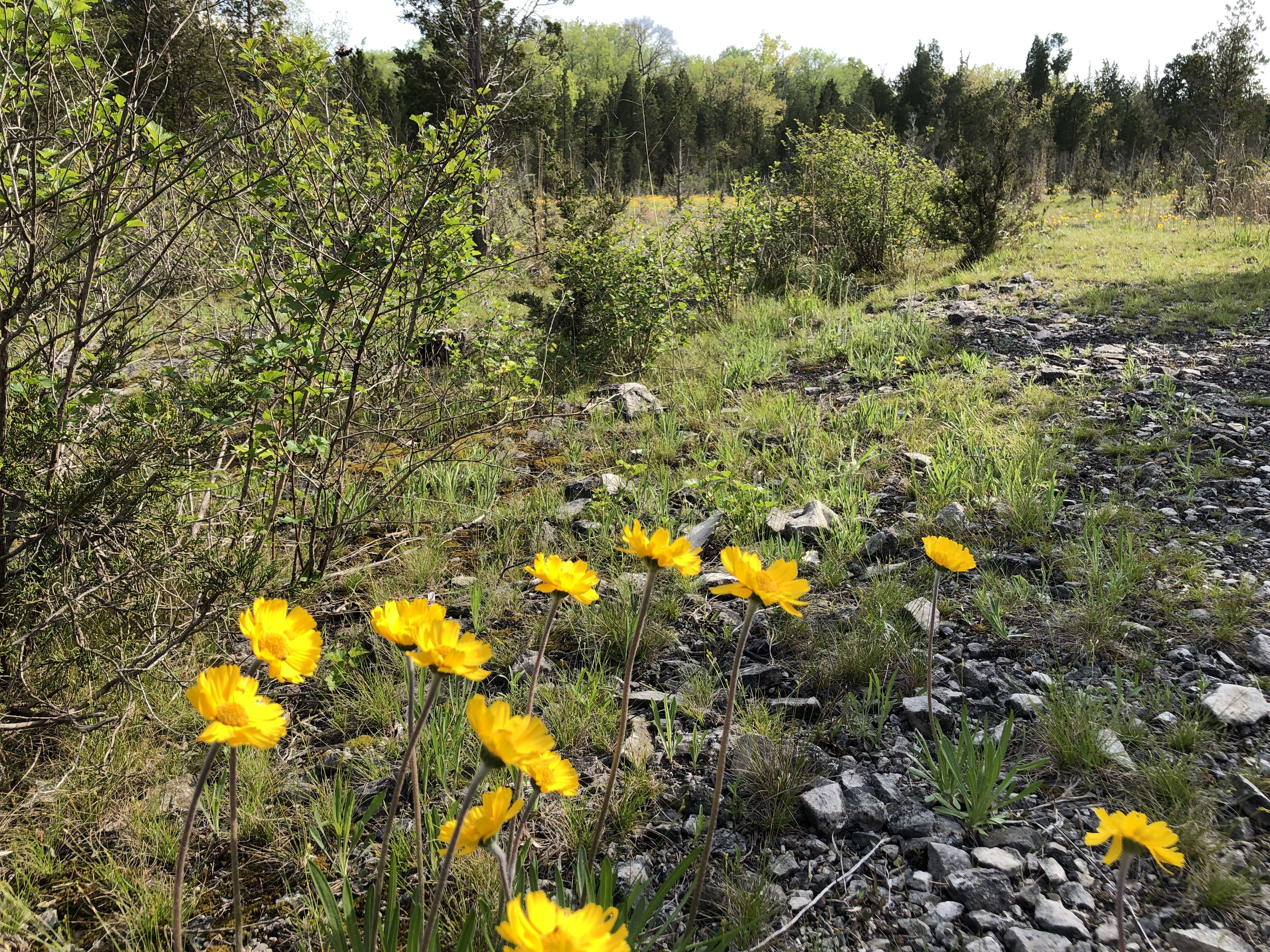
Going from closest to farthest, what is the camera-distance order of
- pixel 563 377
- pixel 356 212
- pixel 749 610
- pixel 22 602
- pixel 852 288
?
1. pixel 749 610
2. pixel 22 602
3. pixel 356 212
4. pixel 563 377
5. pixel 852 288

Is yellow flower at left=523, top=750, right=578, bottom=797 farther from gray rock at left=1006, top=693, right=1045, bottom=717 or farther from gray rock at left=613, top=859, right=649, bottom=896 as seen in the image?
gray rock at left=1006, top=693, right=1045, bottom=717

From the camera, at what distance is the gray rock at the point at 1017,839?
1.40 m

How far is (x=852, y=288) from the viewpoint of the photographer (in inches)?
281

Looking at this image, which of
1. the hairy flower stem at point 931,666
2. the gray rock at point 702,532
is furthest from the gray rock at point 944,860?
the gray rock at point 702,532

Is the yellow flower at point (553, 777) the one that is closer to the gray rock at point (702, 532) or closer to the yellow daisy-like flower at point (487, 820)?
the yellow daisy-like flower at point (487, 820)

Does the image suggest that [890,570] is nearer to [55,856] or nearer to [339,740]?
[339,740]

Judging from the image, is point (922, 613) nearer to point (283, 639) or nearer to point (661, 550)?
point (661, 550)

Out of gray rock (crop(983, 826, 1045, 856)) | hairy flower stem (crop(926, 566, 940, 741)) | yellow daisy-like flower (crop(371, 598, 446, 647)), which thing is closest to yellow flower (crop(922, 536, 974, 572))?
hairy flower stem (crop(926, 566, 940, 741))

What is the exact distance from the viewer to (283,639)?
93cm

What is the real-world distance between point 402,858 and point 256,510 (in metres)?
1.38

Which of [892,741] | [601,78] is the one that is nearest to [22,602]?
[892,741]

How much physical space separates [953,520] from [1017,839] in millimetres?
1434

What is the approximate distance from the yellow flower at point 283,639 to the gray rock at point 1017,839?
136 centimetres

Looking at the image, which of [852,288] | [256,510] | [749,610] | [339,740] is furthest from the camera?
[852,288]
